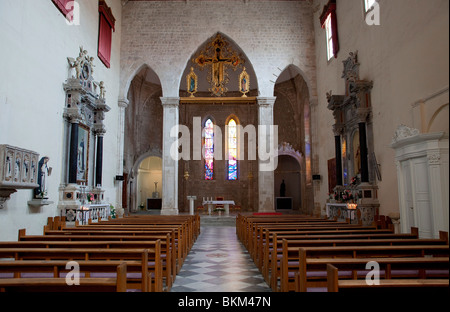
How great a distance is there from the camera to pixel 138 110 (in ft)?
74.4

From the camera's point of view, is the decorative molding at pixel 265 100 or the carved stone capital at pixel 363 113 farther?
the decorative molding at pixel 265 100

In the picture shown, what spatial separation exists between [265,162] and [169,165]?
437 centimetres

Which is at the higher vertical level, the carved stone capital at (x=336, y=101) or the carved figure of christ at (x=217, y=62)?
the carved figure of christ at (x=217, y=62)

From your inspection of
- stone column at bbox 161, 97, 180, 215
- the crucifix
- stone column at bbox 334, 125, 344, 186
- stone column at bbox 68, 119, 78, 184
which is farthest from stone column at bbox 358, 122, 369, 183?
stone column at bbox 68, 119, 78, 184

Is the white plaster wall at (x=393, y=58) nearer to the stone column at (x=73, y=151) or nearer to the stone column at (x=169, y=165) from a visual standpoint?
the stone column at (x=169, y=165)

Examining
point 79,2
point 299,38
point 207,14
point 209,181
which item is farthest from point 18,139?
point 209,181

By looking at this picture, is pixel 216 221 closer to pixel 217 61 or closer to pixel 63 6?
pixel 217 61

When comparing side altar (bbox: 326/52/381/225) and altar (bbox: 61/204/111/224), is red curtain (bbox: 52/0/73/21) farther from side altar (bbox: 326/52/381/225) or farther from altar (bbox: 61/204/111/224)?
side altar (bbox: 326/52/381/225)

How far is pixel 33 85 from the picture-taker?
9.14 m

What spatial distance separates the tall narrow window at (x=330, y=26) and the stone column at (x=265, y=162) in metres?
3.47

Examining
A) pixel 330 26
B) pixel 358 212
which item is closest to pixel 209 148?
pixel 330 26

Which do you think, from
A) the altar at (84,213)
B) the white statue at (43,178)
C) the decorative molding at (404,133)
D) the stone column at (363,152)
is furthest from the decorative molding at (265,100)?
the white statue at (43,178)

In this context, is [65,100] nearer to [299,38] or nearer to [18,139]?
[18,139]

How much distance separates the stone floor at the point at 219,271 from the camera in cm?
536
